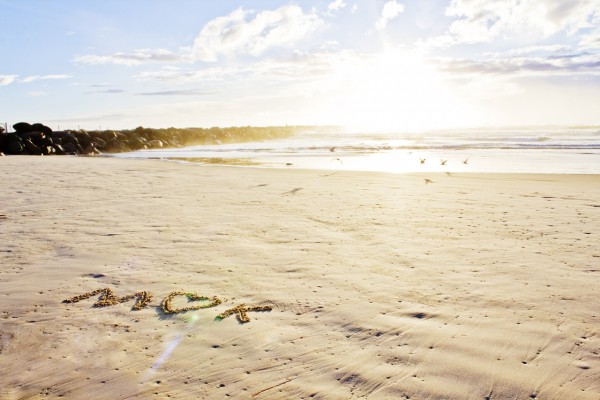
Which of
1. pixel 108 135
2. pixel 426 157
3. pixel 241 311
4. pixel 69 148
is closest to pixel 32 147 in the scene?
pixel 69 148

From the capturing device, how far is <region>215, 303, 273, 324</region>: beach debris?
445 centimetres

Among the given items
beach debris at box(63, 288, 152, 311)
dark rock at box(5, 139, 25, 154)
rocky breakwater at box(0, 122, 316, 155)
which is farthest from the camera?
rocky breakwater at box(0, 122, 316, 155)

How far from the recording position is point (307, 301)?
4855 mm

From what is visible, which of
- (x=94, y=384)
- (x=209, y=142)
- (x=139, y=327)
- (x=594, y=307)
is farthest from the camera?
(x=209, y=142)

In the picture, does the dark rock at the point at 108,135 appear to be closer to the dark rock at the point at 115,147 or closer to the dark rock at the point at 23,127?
the dark rock at the point at 115,147

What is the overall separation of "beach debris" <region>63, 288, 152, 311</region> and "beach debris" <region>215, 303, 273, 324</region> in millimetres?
1030

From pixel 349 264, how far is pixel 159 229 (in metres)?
4.02

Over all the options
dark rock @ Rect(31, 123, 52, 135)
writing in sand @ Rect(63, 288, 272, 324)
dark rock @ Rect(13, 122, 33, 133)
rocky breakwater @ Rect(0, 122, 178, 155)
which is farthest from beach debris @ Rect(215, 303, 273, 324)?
dark rock @ Rect(13, 122, 33, 133)

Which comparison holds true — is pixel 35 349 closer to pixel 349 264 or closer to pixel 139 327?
pixel 139 327

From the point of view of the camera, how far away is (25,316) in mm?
4535

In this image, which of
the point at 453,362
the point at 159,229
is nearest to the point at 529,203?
the point at 453,362

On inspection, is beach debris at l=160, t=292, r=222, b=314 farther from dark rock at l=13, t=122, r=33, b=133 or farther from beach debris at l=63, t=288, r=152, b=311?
dark rock at l=13, t=122, r=33, b=133

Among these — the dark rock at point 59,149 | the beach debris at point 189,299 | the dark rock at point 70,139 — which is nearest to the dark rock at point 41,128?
the dark rock at point 70,139

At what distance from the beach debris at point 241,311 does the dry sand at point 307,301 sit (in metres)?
0.10
